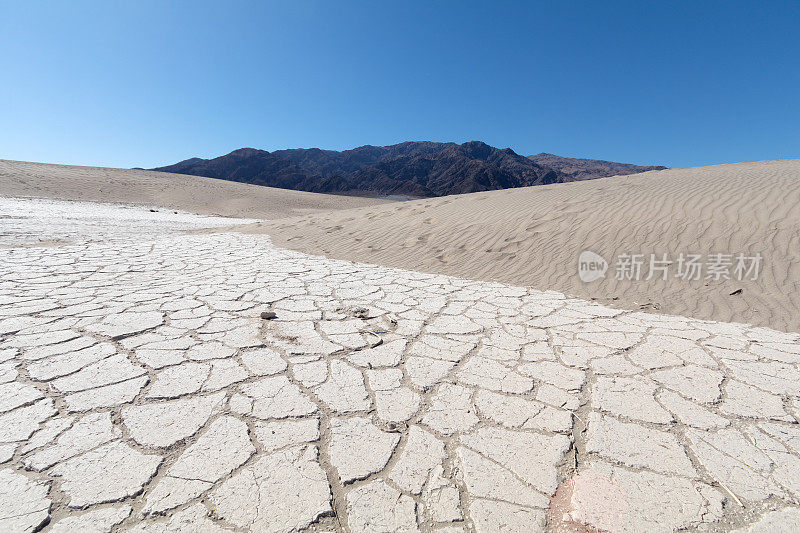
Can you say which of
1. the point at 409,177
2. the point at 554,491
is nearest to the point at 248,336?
the point at 554,491

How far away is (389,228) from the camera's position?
6.89 m

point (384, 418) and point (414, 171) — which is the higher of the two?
point (414, 171)

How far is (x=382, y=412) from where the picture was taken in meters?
1.74

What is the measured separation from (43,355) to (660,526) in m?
3.03

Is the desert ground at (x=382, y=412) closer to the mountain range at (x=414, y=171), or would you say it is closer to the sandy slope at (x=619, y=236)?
the sandy slope at (x=619, y=236)

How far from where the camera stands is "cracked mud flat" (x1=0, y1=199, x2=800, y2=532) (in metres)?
1.23

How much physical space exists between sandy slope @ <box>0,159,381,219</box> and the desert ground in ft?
47.8

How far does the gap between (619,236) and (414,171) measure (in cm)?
6412

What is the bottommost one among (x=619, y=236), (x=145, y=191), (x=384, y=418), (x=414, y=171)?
→ (x=384, y=418)

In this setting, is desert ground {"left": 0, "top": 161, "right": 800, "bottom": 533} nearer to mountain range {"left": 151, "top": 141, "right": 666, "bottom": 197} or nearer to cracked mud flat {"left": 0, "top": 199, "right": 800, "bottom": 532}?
cracked mud flat {"left": 0, "top": 199, "right": 800, "bottom": 532}

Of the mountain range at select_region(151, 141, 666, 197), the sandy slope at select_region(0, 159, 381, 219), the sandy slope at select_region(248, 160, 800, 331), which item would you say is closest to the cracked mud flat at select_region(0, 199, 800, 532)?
the sandy slope at select_region(248, 160, 800, 331)

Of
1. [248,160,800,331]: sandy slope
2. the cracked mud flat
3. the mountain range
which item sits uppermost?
the mountain range

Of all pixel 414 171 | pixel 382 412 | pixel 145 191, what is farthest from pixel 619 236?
pixel 414 171

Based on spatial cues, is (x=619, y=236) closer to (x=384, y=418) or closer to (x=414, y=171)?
(x=384, y=418)
